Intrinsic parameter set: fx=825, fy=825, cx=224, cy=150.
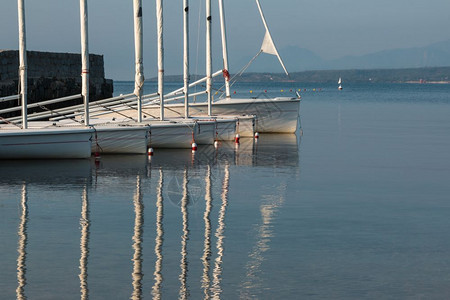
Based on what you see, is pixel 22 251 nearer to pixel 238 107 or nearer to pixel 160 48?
pixel 160 48

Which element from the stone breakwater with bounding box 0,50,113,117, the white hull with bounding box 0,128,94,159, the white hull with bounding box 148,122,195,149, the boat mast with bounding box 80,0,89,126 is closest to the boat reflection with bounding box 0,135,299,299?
the white hull with bounding box 0,128,94,159

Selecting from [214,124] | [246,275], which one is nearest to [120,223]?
[246,275]

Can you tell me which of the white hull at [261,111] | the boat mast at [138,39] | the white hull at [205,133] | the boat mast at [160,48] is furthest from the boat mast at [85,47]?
the white hull at [261,111]

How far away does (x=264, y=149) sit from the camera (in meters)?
26.7

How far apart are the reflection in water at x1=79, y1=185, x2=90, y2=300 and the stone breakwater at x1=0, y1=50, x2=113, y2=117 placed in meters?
18.6

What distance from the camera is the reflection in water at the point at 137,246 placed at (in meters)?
8.91

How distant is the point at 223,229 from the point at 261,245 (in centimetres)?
127

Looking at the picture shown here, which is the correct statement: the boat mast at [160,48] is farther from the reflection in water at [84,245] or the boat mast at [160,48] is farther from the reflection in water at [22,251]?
the reflection in water at [22,251]

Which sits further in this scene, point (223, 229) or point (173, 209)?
point (173, 209)

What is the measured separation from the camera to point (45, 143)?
2041 cm

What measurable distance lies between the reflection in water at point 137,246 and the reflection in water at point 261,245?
1140 millimetres

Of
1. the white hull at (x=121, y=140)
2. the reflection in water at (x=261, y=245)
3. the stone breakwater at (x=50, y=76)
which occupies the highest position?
the stone breakwater at (x=50, y=76)

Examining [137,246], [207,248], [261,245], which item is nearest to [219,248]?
[207,248]

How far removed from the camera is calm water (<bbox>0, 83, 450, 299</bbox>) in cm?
914
